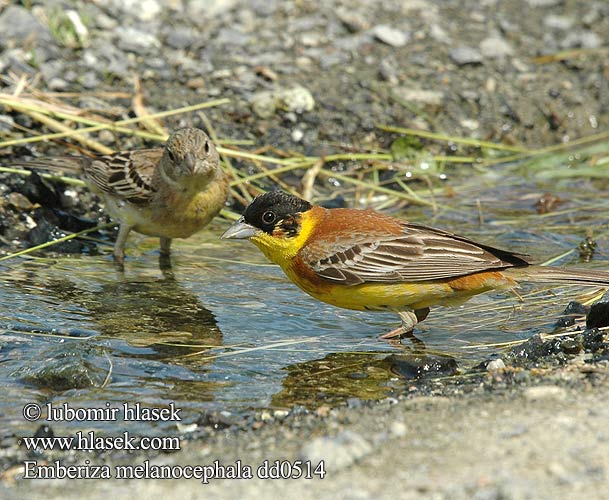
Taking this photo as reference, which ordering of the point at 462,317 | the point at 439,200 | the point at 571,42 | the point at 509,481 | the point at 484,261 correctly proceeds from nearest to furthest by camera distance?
the point at 509,481
the point at 484,261
the point at 462,317
the point at 439,200
the point at 571,42

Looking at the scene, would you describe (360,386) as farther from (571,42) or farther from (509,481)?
(571,42)

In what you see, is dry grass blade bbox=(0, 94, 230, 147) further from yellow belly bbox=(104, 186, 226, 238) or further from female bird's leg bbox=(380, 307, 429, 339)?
female bird's leg bbox=(380, 307, 429, 339)

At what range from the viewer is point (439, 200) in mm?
9438

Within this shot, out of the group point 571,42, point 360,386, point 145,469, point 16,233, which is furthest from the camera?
point 571,42

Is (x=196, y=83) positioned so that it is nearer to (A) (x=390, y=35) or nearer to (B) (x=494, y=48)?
(A) (x=390, y=35)

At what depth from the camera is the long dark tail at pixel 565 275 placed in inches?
242

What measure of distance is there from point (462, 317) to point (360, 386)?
1.52 metres

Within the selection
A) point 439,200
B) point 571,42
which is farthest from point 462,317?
point 571,42

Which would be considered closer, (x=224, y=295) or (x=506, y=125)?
(x=224, y=295)

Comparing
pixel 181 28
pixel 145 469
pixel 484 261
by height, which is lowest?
pixel 145 469

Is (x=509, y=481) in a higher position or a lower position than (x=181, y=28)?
lower

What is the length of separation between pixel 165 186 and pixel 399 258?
234 centimetres

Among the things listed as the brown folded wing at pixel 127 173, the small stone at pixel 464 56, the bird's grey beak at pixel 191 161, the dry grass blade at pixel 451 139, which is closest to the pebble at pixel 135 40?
the brown folded wing at pixel 127 173

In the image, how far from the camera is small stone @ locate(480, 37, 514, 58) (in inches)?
447
